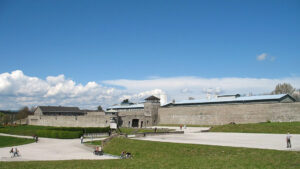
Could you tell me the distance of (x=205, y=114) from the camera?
63.6m

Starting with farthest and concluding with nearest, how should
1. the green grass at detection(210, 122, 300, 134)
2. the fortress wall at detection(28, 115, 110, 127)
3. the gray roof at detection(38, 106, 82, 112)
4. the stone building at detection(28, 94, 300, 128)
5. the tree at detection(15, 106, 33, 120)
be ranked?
1. the tree at detection(15, 106, 33, 120)
2. the gray roof at detection(38, 106, 82, 112)
3. the fortress wall at detection(28, 115, 110, 127)
4. the stone building at detection(28, 94, 300, 128)
5. the green grass at detection(210, 122, 300, 134)

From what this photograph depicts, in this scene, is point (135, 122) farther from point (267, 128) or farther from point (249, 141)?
point (249, 141)

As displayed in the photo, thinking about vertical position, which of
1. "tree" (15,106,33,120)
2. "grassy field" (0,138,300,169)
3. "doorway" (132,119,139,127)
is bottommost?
"grassy field" (0,138,300,169)

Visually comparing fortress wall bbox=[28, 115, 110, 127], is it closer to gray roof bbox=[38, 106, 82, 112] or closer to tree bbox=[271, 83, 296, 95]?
gray roof bbox=[38, 106, 82, 112]

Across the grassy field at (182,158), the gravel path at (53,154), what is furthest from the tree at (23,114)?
the grassy field at (182,158)

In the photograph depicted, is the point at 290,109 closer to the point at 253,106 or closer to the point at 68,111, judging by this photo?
the point at 253,106

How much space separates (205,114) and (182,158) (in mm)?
46665

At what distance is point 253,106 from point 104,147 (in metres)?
35.1

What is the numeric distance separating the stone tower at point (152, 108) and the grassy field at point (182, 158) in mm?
47016

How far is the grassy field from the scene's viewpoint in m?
15.3

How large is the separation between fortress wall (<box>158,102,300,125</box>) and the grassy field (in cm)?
3269

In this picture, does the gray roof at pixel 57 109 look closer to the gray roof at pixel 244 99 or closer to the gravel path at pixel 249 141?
the gray roof at pixel 244 99

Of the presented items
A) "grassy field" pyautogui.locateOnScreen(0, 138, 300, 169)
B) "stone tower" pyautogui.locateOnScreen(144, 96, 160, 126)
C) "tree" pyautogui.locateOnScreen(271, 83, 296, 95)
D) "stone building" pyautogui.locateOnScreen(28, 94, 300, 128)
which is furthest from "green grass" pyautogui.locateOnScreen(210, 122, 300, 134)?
"tree" pyautogui.locateOnScreen(271, 83, 296, 95)

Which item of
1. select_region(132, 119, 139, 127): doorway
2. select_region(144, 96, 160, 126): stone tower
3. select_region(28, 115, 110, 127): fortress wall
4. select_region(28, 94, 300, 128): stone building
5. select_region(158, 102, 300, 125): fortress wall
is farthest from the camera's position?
select_region(144, 96, 160, 126): stone tower
